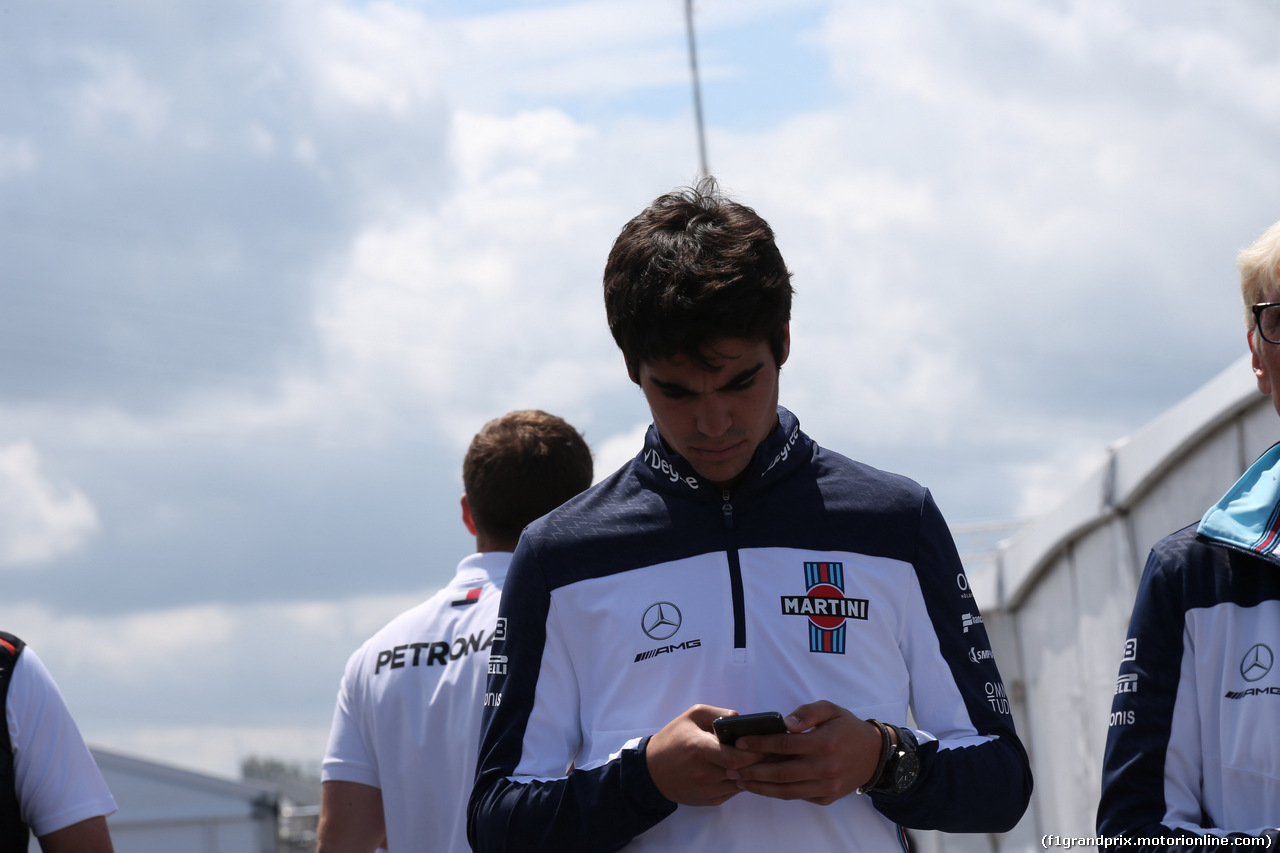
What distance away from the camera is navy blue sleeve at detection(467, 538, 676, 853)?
1986 millimetres

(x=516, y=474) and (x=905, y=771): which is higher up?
(x=516, y=474)

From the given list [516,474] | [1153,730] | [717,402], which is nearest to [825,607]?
[717,402]

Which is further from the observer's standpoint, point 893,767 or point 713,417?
point 713,417

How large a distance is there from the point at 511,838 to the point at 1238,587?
1358mm

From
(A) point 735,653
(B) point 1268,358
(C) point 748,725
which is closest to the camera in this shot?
(C) point 748,725

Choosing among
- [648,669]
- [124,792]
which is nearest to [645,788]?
[648,669]

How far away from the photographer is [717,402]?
2143 mm

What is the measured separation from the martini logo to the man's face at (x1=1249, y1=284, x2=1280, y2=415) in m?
0.89

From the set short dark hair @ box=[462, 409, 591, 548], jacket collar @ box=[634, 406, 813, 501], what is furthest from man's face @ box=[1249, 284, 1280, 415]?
short dark hair @ box=[462, 409, 591, 548]

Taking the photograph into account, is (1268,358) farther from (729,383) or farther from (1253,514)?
(729,383)

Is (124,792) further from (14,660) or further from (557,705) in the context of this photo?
(557,705)

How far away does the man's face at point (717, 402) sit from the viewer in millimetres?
2135

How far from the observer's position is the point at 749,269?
2158mm

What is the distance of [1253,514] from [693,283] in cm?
113
